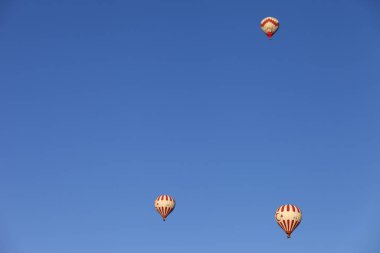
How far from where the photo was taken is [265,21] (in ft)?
315

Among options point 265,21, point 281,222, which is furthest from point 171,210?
point 265,21

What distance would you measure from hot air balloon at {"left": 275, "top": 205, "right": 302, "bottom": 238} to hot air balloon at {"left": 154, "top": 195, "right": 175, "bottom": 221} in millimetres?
15558

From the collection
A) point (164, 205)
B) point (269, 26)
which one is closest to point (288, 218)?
point (164, 205)

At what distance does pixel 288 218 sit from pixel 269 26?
2549cm

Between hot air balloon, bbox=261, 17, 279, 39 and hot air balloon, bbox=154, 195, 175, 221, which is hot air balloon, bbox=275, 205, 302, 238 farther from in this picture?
hot air balloon, bbox=261, 17, 279, 39

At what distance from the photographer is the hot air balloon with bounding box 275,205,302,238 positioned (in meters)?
90.4

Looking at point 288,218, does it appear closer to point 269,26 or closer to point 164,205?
point 164,205

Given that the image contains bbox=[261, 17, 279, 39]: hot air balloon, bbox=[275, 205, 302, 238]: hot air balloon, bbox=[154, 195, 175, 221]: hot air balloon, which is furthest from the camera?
bbox=[154, 195, 175, 221]: hot air balloon

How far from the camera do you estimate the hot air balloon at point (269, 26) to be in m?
95.4

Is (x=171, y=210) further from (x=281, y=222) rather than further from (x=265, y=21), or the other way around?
(x=265, y=21)

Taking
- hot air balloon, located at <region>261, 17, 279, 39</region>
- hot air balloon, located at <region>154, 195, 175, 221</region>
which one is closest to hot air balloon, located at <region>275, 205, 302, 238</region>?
hot air balloon, located at <region>154, 195, 175, 221</region>

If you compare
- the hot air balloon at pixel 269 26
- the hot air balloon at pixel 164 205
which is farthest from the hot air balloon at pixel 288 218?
the hot air balloon at pixel 269 26

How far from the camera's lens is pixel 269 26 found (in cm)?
9556

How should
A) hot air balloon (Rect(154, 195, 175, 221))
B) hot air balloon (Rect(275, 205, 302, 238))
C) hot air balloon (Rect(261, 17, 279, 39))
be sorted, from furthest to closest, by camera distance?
hot air balloon (Rect(154, 195, 175, 221)), hot air balloon (Rect(261, 17, 279, 39)), hot air balloon (Rect(275, 205, 302, 238))
